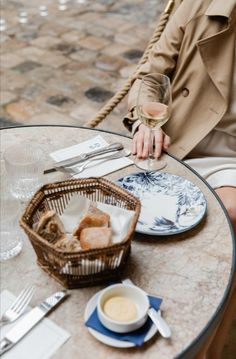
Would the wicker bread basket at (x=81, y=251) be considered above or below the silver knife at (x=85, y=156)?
above

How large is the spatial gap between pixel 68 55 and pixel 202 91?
225 centimetres

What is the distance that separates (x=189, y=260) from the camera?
3.64ft

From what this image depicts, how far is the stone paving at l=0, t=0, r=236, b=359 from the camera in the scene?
10.1 feet

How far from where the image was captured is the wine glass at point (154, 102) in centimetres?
140

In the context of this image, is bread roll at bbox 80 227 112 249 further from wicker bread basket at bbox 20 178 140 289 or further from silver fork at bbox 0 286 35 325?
silver fork at bbox 0 286 35 325

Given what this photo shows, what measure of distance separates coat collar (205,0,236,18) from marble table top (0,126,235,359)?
1.91 feet

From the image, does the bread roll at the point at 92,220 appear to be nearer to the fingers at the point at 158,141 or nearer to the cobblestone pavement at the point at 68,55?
the fingers at the point at 158,141

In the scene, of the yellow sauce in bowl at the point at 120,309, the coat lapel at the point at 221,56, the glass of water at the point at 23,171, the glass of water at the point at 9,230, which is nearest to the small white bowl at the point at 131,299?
the yellow sauce in bowl at the point at 120,309

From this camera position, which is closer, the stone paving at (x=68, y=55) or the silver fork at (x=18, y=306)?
the silver fork at (x=18, y=306)

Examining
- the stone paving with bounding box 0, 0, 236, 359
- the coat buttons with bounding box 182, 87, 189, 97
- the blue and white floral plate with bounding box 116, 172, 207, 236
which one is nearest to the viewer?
the blue and white floral plate with bounding box 116, 172, 207, 236

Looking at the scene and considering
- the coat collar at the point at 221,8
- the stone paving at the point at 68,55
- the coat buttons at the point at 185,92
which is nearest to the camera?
Result: the coat collar at the point at 221,8

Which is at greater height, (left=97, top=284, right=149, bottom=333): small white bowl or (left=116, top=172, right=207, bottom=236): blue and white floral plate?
(left=97, top=284, right=149, bottom=333): small white bowl

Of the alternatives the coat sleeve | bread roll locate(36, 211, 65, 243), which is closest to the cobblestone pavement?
the coat sleeve

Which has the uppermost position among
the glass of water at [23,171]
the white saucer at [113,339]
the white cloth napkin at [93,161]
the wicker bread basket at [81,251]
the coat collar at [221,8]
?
the coat collar at [221,8]
